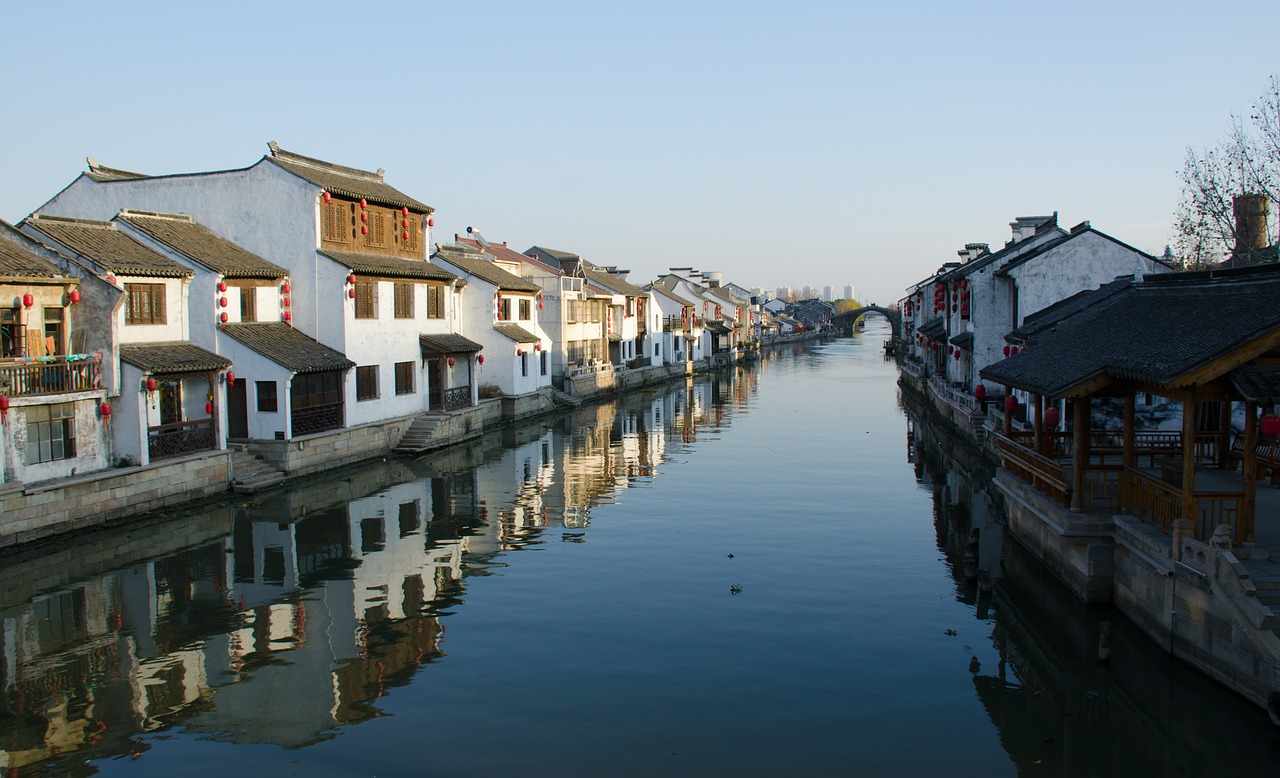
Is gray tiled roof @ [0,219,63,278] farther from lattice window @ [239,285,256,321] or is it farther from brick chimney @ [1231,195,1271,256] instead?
brick chimney @ [1231,195,1271,256]

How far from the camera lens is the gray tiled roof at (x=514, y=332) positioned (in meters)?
49.3

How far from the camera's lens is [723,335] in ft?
355

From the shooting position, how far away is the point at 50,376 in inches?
954

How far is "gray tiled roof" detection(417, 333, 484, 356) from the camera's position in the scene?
41.6 m

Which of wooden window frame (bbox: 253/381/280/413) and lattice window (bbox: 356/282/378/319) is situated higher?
lattice window (bbox: 356/282/378/319)

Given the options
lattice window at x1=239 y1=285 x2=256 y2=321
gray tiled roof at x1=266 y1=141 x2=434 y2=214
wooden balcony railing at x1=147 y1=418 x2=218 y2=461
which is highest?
gray tiled roof at x1=266 y1=141 x2=434 y2=214

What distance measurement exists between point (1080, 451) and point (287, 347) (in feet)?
86.6

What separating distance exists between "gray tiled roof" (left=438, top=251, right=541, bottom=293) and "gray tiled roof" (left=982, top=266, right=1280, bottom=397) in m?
31.8

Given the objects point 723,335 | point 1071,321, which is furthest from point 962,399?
point 723,335

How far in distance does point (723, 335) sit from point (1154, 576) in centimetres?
9309

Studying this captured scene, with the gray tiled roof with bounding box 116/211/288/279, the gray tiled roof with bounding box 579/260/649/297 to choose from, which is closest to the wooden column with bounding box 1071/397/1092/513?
the gray tiled roof with bounding box 116/211/288/279

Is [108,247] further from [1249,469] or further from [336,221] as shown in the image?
[1249,469]

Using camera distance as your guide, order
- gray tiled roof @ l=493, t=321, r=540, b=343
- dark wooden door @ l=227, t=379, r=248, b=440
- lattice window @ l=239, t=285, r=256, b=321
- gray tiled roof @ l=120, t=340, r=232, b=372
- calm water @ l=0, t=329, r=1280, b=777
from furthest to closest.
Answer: gray tiled roof @ l=493, t=321, r=540, b=343 < lattice window @ l=239, t=285, r=256, b=321 < dark wooden door @ l=227, t=379, r=248, b=440 < gray tiled roof @ l=120, t=340, r=232, b=372 < calm water @ l=0, t=329, r=1280, b=777

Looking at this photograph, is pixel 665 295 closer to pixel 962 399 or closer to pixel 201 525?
pixel 962 399
